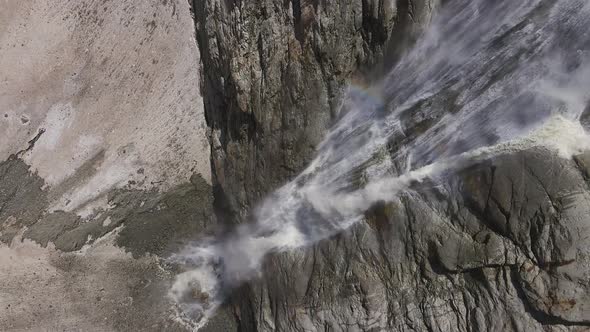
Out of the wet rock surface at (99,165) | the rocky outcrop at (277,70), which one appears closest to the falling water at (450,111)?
the rocky outcrop at (277,70)

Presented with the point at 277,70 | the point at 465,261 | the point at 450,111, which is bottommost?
the point at 465,261

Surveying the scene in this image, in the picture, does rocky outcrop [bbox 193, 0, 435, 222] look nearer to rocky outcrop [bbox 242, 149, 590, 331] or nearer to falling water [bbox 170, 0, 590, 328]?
falling water [bbox 170, 0, 590, 328]

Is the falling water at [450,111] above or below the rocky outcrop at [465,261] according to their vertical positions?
above

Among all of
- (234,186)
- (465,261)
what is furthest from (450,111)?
(234,186)

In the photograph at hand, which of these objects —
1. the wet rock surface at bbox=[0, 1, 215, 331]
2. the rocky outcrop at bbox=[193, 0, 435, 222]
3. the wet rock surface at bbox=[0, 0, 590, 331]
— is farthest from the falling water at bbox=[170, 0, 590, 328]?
the wet rock surface at bbox=[0, 1, 215, 331]

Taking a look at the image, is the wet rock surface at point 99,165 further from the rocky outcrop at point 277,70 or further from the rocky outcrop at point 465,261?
the rocky outcrop at point 465,261

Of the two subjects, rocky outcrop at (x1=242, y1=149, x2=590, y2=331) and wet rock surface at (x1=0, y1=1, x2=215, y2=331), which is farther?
wet rock surface at (x1=0, y1=1, x2=215, y2=331)

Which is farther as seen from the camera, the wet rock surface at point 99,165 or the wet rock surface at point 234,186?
the wet rock surface at point 99,165

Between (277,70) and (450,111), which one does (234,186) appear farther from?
(450,111)
